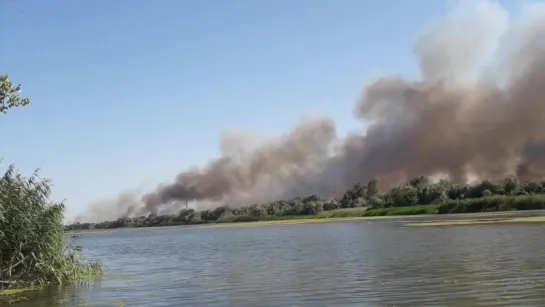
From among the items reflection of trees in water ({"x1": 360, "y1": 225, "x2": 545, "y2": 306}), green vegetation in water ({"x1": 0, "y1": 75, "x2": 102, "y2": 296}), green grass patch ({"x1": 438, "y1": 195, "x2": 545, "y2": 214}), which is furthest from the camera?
green grass patch ({"x1": 438, "y1": 195, "x2": 545, "y2": 214})

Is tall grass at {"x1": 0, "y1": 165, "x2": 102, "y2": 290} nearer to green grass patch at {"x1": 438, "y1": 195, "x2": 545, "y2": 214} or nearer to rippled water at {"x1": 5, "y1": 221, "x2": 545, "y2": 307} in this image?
rippled water at {"x1": 5, "y1": 221, "x2": 545, "y2": 307}

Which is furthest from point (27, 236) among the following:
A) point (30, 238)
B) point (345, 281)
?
point (345, 281)

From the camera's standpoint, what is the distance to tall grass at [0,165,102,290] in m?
30.7

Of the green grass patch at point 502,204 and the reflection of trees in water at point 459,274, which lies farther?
the green grass patch at point 502,204

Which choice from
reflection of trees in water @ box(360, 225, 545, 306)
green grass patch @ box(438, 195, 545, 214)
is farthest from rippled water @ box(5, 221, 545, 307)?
green grass patch @ box(438, 195, 545, 214)

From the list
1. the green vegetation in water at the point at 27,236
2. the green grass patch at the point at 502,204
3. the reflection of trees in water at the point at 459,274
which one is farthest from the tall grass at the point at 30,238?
the green grass patch at the point at 502,204

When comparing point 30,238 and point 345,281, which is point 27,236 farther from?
point 345,281

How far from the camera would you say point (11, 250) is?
30.9m

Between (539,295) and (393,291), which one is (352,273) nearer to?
(393,291)

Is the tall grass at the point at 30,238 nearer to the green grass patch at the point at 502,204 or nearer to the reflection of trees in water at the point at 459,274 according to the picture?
the reflection of trees in water at the point at 459,274

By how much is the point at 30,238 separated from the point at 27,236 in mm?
246

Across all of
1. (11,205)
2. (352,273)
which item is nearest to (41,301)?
(11,205)

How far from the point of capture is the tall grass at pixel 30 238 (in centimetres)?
3073

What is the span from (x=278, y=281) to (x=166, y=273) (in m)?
10.4
